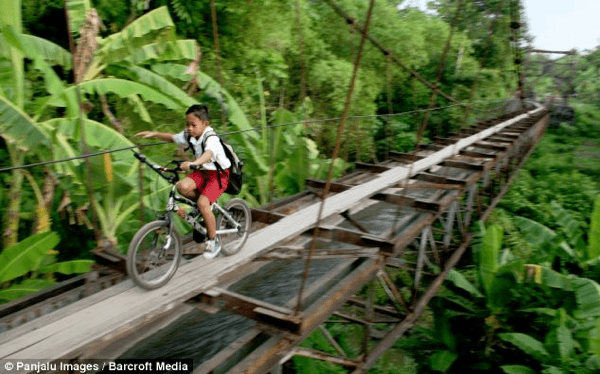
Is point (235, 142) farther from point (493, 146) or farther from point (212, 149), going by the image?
point (493, 146)

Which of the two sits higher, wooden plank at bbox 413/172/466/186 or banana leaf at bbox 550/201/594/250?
wooden plank at bbox 413/172/466/186

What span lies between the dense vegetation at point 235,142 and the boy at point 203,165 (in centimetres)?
37

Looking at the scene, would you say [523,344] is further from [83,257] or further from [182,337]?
[83,257]

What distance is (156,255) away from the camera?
107 inches

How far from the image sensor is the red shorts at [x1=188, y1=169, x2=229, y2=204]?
9.11 feet

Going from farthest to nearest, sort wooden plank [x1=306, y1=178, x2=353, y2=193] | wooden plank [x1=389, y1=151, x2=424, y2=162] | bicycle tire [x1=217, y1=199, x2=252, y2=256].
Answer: wooden plank [x1=389, y1=151, x2=424, y2=162], wooden plank [x1=306, y1=178, x2=353, y2=193], bicycle tire [x1=217, y1=199, x2=252, y2=256]

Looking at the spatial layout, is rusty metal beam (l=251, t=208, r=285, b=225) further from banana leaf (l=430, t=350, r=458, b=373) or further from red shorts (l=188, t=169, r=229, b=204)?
banana leaf (l=430, t=350, r=458, b=373)

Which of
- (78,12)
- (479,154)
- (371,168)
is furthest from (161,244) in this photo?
(479,154)

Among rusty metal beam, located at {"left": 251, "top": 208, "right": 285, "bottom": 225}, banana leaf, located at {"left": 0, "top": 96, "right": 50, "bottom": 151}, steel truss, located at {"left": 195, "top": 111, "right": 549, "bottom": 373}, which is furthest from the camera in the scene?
rusty metal beam, located at {"left": 251, "top": 208, "right": 285, "bottom": 225}

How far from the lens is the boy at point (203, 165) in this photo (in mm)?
2621

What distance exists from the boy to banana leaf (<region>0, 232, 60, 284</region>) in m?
1.18

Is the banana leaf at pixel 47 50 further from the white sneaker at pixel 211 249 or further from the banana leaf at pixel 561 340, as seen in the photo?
the banana leaf at pixel 561 340

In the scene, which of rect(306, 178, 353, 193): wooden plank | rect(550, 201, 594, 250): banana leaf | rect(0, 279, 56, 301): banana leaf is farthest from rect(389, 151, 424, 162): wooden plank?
rect(0, 279, 56, 301): banana leaf

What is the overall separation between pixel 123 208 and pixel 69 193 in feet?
2.69
